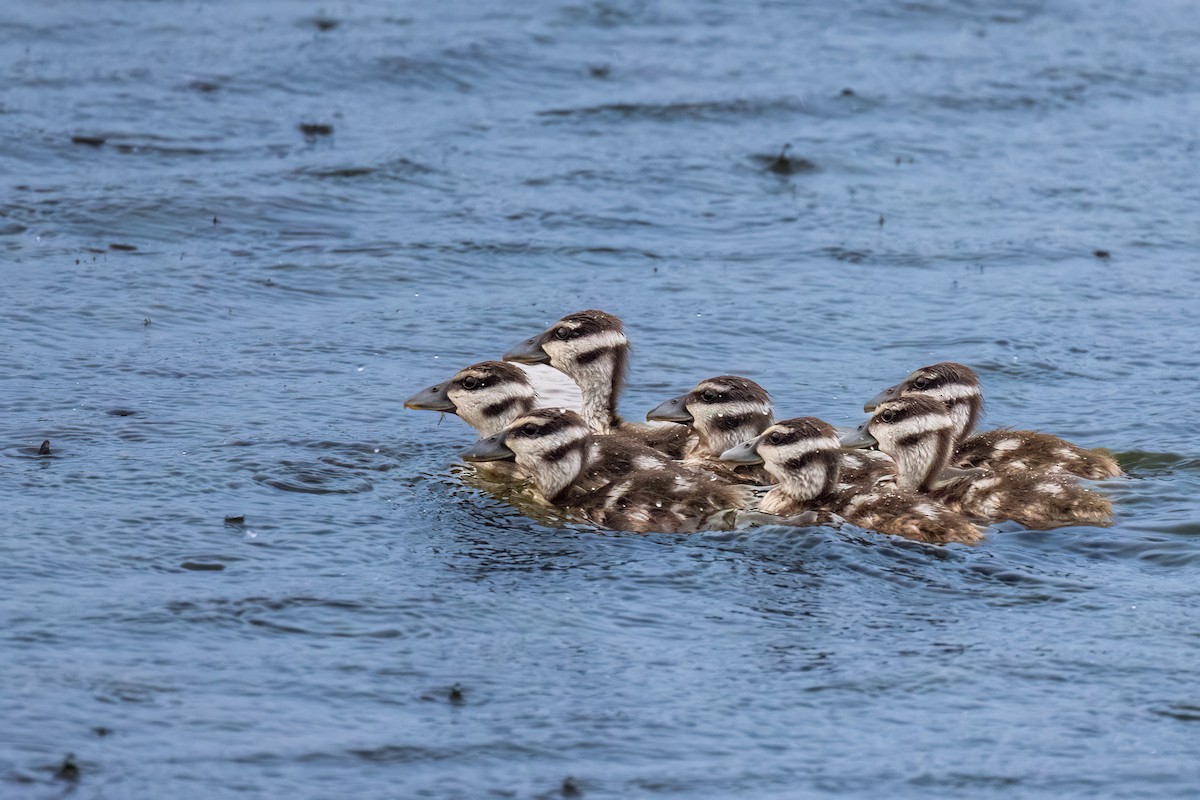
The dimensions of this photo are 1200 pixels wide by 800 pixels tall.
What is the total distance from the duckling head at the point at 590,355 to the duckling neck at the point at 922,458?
1.73 metres

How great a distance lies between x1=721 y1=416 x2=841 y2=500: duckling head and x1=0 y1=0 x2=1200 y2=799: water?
0.37m

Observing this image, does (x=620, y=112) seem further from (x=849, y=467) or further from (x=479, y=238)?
(x=849, y=467)

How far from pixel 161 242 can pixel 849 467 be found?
5.49 meters

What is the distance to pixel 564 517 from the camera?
326 inches

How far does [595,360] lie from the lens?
959 centimetres

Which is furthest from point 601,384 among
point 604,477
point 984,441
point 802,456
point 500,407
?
point 984,441

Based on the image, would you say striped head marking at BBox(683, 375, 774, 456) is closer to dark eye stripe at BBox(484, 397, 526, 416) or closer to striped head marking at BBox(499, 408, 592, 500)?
striped head marking at BBox(499, 408, 592, 500)

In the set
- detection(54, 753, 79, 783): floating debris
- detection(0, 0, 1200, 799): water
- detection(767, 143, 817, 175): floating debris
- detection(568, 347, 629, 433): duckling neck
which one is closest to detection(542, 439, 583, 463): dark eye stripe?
detection(0, 0, 1200, 799): water

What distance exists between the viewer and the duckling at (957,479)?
805cm

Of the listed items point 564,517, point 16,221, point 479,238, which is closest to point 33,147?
point 16,221

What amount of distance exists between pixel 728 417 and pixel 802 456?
83 cm

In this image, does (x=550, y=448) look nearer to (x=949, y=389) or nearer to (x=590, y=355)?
(x=590, y=355)

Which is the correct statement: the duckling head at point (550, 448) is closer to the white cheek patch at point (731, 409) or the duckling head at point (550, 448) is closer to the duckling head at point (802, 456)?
the white cheek patch at point (731, 409)

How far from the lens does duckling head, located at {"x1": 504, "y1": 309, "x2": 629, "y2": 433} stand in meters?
9.55
